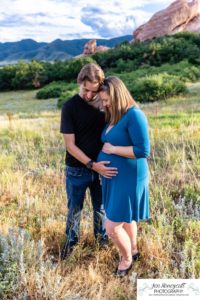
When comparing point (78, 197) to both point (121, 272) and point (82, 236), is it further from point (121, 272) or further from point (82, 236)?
point (121, 272)

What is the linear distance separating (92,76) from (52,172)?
9.80 feet

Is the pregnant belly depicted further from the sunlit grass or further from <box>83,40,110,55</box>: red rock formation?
<box>83,40,110,55</box>: red rock formation

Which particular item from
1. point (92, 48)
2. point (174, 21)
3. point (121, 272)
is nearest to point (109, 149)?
point (121, 272)

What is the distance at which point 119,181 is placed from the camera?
3.07m

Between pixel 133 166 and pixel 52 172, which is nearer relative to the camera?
pixel 133 166

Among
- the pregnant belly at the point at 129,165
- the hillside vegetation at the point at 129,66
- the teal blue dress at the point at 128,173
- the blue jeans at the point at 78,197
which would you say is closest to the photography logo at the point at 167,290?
the teal blue dress at the point at 128,173

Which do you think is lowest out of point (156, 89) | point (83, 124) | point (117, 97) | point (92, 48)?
point (83, 124)

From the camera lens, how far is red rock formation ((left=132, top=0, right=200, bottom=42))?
4894 centimetres

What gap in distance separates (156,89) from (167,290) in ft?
64.2

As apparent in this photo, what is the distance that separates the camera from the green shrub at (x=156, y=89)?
21.2 m

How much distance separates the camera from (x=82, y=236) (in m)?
Answer: 3.88

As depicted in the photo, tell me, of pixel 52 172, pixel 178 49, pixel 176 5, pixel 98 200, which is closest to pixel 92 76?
pixel 98 200

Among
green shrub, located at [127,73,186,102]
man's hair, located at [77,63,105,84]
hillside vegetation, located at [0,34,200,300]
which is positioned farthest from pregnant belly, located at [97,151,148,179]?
green shrub, located at [127,73,186,102]

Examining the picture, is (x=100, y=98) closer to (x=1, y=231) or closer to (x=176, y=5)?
(x=1, y=231)
